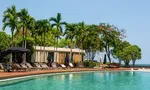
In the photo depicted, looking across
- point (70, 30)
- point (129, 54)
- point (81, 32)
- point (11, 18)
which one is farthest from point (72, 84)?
point (129, 54)

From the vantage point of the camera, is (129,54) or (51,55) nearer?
(51,55)

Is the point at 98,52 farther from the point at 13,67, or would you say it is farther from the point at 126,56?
the point at 13,67

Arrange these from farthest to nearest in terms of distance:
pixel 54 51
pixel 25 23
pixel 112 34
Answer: pixel 112 34, pixel 54 51, pixel 25 23

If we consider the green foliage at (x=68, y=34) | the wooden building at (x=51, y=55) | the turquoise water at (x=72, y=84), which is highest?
the green foliage at (x=68, y=34)

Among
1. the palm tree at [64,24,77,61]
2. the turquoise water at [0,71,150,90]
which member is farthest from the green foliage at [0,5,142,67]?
the turquoise water at [0,71,150,90]

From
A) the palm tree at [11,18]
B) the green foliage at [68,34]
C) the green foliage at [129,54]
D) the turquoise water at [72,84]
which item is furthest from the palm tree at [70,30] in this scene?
the turquoise water at [72,84]

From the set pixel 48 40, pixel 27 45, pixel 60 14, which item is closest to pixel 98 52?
pixel 48 40

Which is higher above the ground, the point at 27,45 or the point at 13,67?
the point at 27,45

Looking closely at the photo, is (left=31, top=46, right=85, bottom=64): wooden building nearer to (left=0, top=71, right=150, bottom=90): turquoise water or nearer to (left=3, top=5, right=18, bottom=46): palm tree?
(left=3, top=5, right=18, bottom=46): palm tree

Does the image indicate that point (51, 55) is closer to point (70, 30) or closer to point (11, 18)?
point (70, 30)

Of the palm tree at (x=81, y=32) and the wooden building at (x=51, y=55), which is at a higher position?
the palm tree at (x=81, y=32)

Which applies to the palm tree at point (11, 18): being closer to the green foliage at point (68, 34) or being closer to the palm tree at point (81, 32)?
the green foliage at point (68, 34)

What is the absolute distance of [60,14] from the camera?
148 ft

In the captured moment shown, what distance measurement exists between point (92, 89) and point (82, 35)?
35058mm
